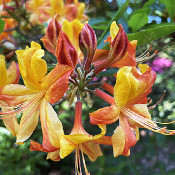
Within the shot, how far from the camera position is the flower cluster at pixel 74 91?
85cm

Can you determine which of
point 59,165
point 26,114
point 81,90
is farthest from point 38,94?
point 59,165

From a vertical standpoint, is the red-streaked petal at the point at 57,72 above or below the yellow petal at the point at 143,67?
above

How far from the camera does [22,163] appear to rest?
261 centimetres

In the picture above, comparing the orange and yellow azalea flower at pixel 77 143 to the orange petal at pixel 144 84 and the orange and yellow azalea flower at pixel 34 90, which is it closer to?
the orange and yellow azalea flower at pixel 34 90

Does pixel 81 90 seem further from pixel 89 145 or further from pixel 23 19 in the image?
pixel 23 19

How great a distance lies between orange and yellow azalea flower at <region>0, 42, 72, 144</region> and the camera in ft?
2.83

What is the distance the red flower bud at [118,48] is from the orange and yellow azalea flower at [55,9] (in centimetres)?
111

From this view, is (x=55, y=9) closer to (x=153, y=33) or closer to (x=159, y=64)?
(x=153, y=33)

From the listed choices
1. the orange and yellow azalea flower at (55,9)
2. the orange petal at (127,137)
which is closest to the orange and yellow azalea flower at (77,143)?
the orange petal at (127,137)

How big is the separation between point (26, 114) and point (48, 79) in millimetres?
226

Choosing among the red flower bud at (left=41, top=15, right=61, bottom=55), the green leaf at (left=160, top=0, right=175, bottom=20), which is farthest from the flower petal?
the green leaf at (left=160, top=0, right=175, bottom=20)

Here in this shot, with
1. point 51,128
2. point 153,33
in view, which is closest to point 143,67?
point 153,33

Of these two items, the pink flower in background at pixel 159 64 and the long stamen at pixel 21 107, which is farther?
the pink flower in background at pixel 159 64

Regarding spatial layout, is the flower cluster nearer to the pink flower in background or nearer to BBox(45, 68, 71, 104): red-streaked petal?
BBox(45, 68, 71, 104): red-streaked petal
